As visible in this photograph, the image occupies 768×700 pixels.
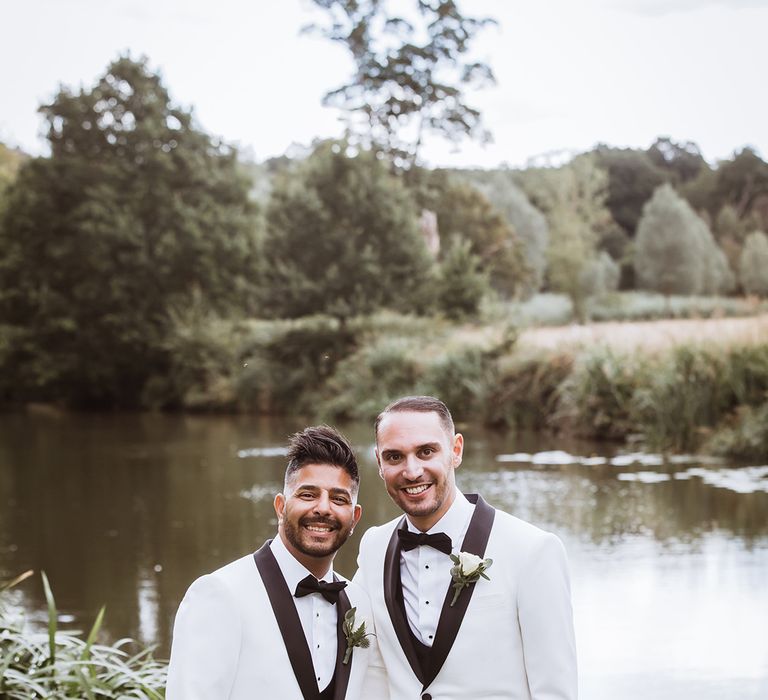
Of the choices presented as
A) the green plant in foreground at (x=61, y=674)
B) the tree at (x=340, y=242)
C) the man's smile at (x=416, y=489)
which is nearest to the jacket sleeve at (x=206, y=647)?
the man's smile at (x=416, y=489)

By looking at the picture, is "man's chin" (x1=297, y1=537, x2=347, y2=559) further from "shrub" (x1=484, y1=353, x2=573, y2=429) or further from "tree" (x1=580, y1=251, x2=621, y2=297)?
"tree" (x1=580, y1=251, x2=621, y2=297)

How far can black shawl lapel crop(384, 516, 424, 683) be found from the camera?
263 centimetres

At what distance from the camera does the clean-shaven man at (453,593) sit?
103 inches

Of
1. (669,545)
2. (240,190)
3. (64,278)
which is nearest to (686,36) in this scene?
(240,190)

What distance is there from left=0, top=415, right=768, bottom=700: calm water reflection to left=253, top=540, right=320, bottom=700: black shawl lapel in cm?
369

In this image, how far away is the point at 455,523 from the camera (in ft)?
9.07

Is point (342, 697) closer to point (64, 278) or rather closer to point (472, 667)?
point (472, 667)

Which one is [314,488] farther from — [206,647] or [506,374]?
[506,374]

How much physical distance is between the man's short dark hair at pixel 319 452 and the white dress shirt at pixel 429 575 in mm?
242

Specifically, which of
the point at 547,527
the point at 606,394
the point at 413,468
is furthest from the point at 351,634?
the point at 606,394

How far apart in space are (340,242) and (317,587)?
24.4m

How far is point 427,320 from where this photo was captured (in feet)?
79.9

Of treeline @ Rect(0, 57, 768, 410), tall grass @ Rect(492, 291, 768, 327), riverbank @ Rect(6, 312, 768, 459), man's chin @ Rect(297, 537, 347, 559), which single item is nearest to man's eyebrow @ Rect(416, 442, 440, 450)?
man's chin @ Rect(297, 537, 347, 559)

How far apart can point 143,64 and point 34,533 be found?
21945 millimetres
